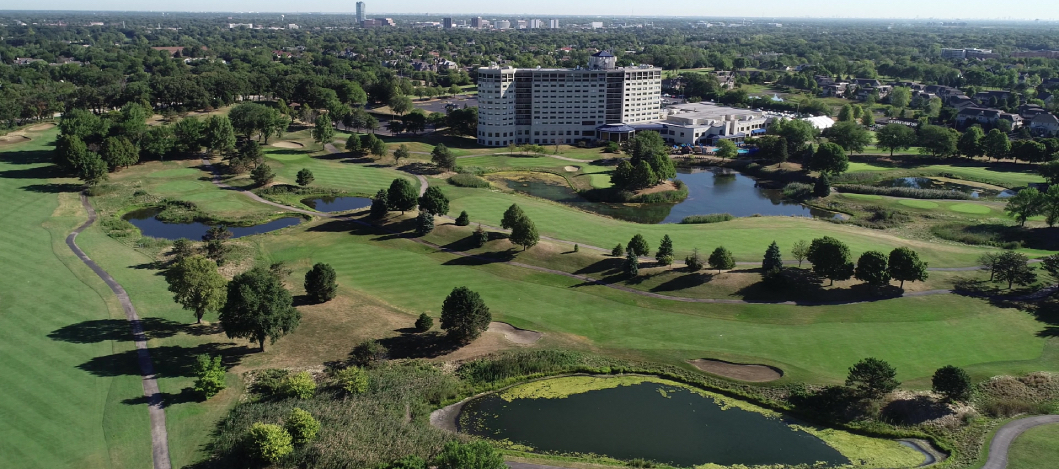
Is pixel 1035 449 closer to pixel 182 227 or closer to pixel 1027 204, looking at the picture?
pixel 1027 204

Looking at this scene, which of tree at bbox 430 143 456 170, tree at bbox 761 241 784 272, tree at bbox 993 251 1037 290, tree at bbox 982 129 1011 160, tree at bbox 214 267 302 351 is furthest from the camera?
tree at bbox 982 129 1011 160

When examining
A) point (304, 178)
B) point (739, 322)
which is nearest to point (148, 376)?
point (739, 322)

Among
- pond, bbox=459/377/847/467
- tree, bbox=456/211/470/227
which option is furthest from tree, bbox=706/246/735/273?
tree, bbox=456/211/470/227

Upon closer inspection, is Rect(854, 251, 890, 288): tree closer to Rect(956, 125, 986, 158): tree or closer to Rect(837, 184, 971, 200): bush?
Rect(837, 184, 971, 200): bush

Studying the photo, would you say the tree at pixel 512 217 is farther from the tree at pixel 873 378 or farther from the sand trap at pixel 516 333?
the tree at pixel 873 378

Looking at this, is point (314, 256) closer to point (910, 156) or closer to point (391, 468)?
point (391, 468)

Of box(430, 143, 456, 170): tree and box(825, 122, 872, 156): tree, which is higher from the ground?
box(825, 122, 872, 156): tree

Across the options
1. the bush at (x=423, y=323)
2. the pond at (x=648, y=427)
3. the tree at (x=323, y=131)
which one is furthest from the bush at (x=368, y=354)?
the tree at (x=323, y=131)
